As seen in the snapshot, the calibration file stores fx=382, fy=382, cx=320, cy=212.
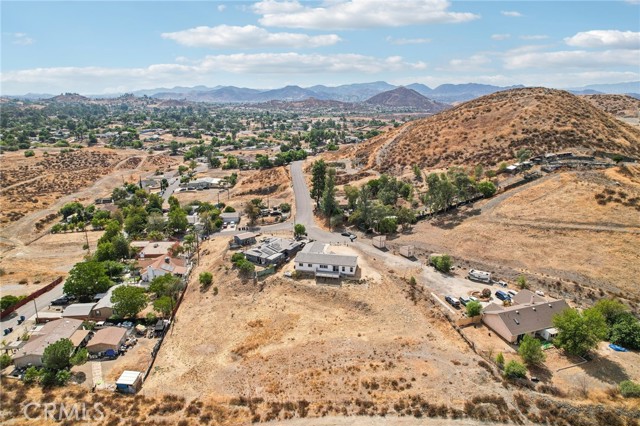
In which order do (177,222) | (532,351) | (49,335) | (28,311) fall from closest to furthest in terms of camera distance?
(532,351) → (49,335) → (28,311) → (177,222)

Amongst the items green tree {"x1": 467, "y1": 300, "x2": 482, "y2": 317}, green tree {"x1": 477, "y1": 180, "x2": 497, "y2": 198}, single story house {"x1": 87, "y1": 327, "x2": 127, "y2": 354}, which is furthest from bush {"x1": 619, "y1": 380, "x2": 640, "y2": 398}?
single story house {"x1": 87, "y1": 327, "x2": 127, "y2": 354}

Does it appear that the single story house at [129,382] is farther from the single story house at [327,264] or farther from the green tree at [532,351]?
the green tree at [532,351]

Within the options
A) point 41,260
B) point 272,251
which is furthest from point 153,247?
point 272,251

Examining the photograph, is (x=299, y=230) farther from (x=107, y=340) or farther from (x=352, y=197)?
(x=107, y=340)

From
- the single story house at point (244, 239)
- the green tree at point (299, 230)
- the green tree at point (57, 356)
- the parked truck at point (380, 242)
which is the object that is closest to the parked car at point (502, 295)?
the parked truck at point (380, 242)

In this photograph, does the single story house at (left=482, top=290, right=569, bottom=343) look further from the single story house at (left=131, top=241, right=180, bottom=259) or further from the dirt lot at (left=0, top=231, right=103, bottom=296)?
the dirt lot at (left=0, top=231, right=103, bottom=296)
